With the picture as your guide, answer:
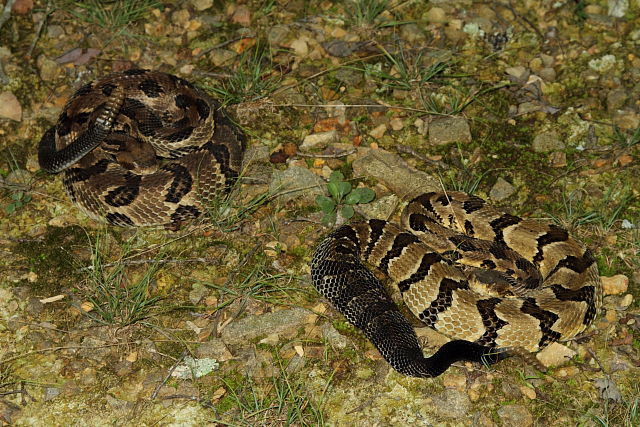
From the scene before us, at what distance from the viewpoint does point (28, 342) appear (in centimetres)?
470

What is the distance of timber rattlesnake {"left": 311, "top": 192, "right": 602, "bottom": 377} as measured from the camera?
4.57 meters

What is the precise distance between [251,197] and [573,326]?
9.13 ft

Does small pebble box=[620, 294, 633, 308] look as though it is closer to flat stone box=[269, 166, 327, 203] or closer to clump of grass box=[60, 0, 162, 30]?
flat stone box=[269, 166, 327, 203]

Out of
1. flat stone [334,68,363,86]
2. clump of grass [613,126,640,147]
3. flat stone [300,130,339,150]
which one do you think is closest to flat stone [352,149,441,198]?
flat stone [300,130,339,150]

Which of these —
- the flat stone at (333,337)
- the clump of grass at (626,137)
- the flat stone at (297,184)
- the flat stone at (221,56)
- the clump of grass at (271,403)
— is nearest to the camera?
the clump of grass at (271,403)

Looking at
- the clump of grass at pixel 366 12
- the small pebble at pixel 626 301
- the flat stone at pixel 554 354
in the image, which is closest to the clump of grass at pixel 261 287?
the flat stone at pixel 554 354

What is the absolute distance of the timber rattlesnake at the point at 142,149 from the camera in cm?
551

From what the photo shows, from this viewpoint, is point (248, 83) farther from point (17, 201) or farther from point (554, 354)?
point (554, 354)

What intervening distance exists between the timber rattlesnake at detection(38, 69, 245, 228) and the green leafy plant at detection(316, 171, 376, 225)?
0.88 metres

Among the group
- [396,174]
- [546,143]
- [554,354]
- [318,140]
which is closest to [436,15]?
[546,143]

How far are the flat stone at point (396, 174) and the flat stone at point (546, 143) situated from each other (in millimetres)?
1032

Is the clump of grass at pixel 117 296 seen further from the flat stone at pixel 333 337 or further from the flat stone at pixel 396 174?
the flat stone at pixel 396 174

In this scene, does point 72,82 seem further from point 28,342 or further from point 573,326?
point 573,326

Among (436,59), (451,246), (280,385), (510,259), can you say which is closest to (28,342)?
(280,385)
